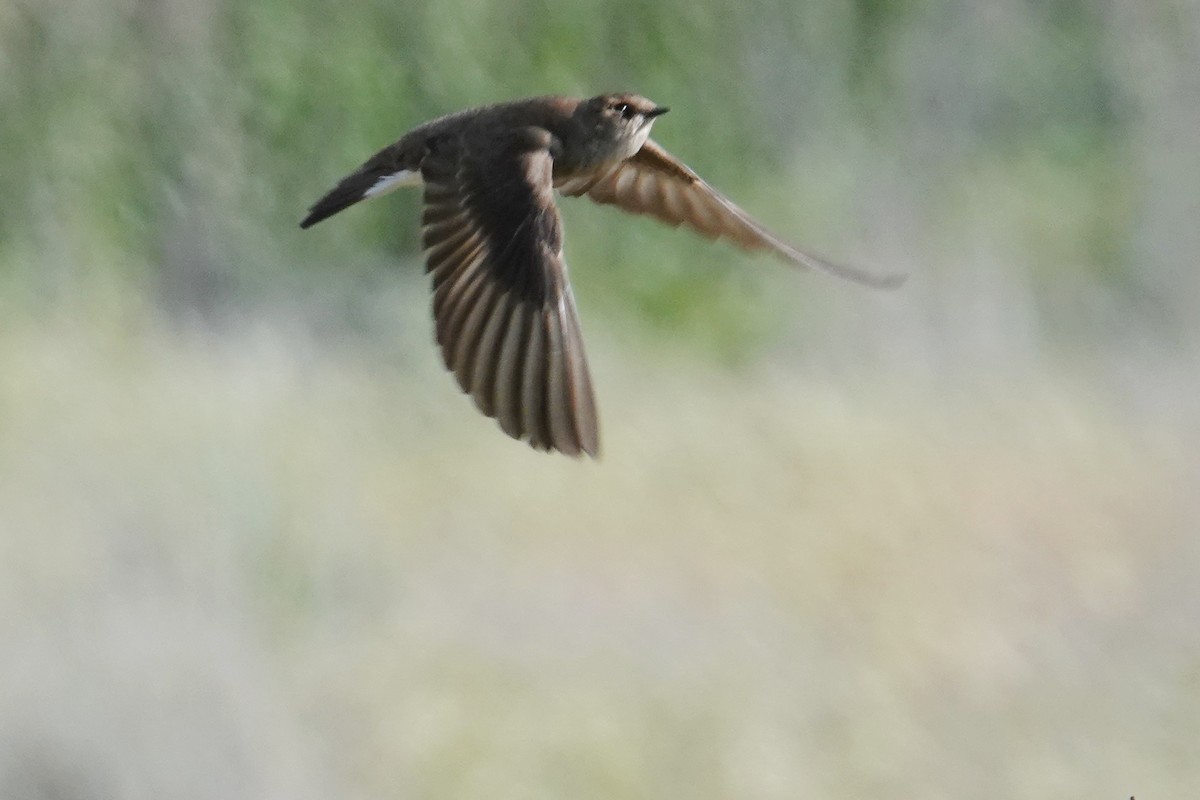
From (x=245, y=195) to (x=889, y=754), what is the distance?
143 cm

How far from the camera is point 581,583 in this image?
283 cm

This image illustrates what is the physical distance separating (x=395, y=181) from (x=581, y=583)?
6.36ft

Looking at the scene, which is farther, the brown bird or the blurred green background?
the blurred green background

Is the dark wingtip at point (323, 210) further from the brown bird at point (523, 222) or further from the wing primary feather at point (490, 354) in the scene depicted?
the wing primary feather at point (490, 354)

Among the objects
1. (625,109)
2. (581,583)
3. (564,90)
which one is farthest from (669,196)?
(564,90)

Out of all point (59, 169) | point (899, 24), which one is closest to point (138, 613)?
point (59, 169)

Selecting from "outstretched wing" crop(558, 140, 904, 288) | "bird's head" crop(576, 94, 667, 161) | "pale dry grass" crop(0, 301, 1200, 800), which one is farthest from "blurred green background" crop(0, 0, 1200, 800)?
"bird's head" crop(576, 94, 667, 161)

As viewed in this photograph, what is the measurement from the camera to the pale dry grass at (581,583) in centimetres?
234

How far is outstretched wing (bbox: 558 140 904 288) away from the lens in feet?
3.34

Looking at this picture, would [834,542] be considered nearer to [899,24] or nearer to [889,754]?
[889,754]

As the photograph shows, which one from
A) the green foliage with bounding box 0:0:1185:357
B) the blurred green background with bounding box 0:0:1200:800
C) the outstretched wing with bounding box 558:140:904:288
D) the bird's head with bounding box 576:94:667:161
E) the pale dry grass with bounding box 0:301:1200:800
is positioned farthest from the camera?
the green foliage with bounding box 0:0:1185:357

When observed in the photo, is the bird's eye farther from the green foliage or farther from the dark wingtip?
the green foliage

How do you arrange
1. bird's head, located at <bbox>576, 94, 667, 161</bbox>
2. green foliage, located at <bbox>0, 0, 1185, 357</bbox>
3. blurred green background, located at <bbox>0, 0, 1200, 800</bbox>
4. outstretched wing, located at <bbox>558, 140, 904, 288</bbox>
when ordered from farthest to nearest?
1. green foliage, located at <bbox>0, 0, 1185, 357</bbox>
2. blurred green background, located at <bbox>0, 0, 1200, 800</bbox>
3. outstretched wing, located at <bbox>558, 140, 904, 288</bbox>
4. bird's head, located at <bbox>576, 94, 667, 161</bbox>

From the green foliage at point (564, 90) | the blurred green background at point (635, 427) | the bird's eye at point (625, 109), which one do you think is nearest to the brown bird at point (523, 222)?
the bird's eye at point (625, 109)
